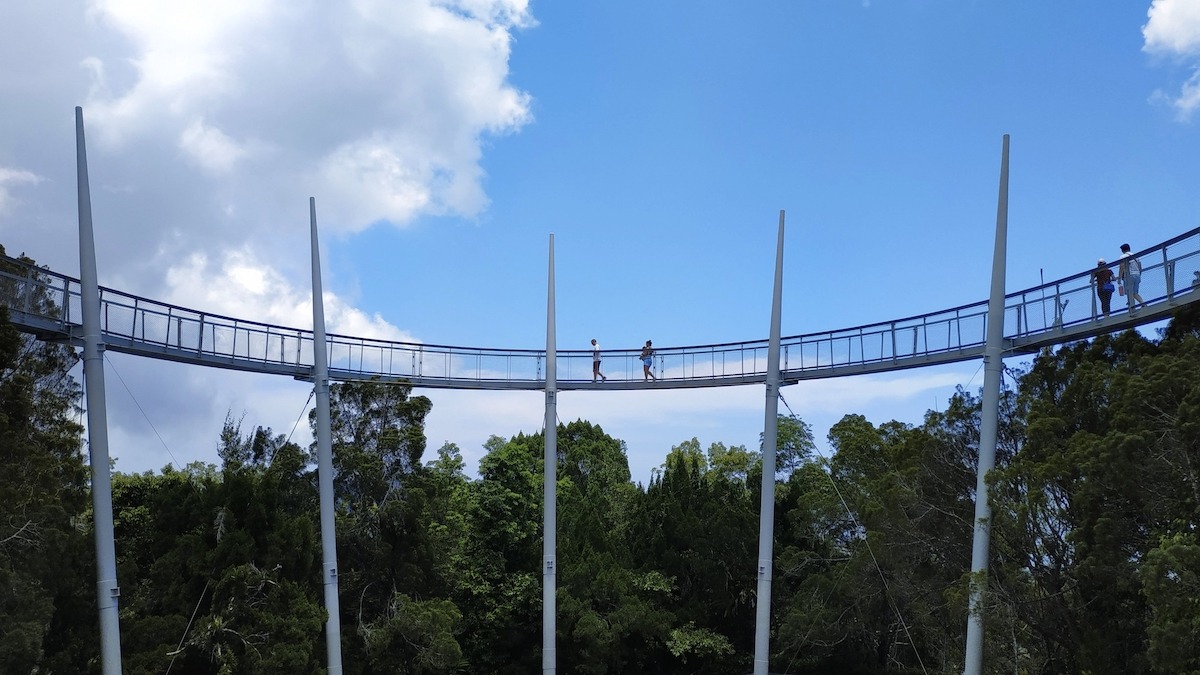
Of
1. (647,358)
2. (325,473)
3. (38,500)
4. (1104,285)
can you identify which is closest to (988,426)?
(1104,285)

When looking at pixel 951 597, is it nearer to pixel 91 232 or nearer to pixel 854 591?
pixel 854 591

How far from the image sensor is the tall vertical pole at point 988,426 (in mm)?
22109

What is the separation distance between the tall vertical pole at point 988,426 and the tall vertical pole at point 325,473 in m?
16.0

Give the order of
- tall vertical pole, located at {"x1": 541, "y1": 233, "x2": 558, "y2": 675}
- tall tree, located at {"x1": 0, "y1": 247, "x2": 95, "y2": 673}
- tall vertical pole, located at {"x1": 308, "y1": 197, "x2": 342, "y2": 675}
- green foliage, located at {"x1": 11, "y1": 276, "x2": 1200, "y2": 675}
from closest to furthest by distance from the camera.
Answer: green foliage, located at {"x1": 11, "y1": 276, "x2": 1200, "y2": 675} < tall tree, located at {"x1": 0, "y1": 247, "x2": 95, "y2": 673} < tall vertical pole, located at {"x1": 308, "y1": 197, "x2": 342, "y2": 675} < tall vertical pole, located at {"x1": 541, "y1": 233, "x2": 558, "y2": 675}

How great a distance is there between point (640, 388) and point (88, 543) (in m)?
15.9

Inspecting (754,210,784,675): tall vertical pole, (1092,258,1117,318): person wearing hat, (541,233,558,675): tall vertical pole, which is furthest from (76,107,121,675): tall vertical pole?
(1092,258,1117,318): person wearing hat

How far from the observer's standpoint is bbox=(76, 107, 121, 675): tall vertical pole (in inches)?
871

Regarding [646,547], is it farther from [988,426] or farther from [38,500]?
[38,500]

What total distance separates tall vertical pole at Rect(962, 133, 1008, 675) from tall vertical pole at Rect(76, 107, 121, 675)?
17611 millimetres

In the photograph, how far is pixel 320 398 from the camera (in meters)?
29.6

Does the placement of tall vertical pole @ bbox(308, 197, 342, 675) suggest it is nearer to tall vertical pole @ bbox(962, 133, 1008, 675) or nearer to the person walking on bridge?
tall vertical pole @ bbox(962, 133, 1008, 675)

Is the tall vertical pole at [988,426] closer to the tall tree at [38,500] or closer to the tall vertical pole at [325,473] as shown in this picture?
the tall vertical pole at [325,473]

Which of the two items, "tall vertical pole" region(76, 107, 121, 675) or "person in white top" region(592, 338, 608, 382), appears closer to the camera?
"tall vertical pole" region(76, 107, 121, 675)

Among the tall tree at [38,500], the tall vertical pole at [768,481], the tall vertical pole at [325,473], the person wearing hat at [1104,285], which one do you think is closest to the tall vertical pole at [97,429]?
the tall tree at [38,500]
